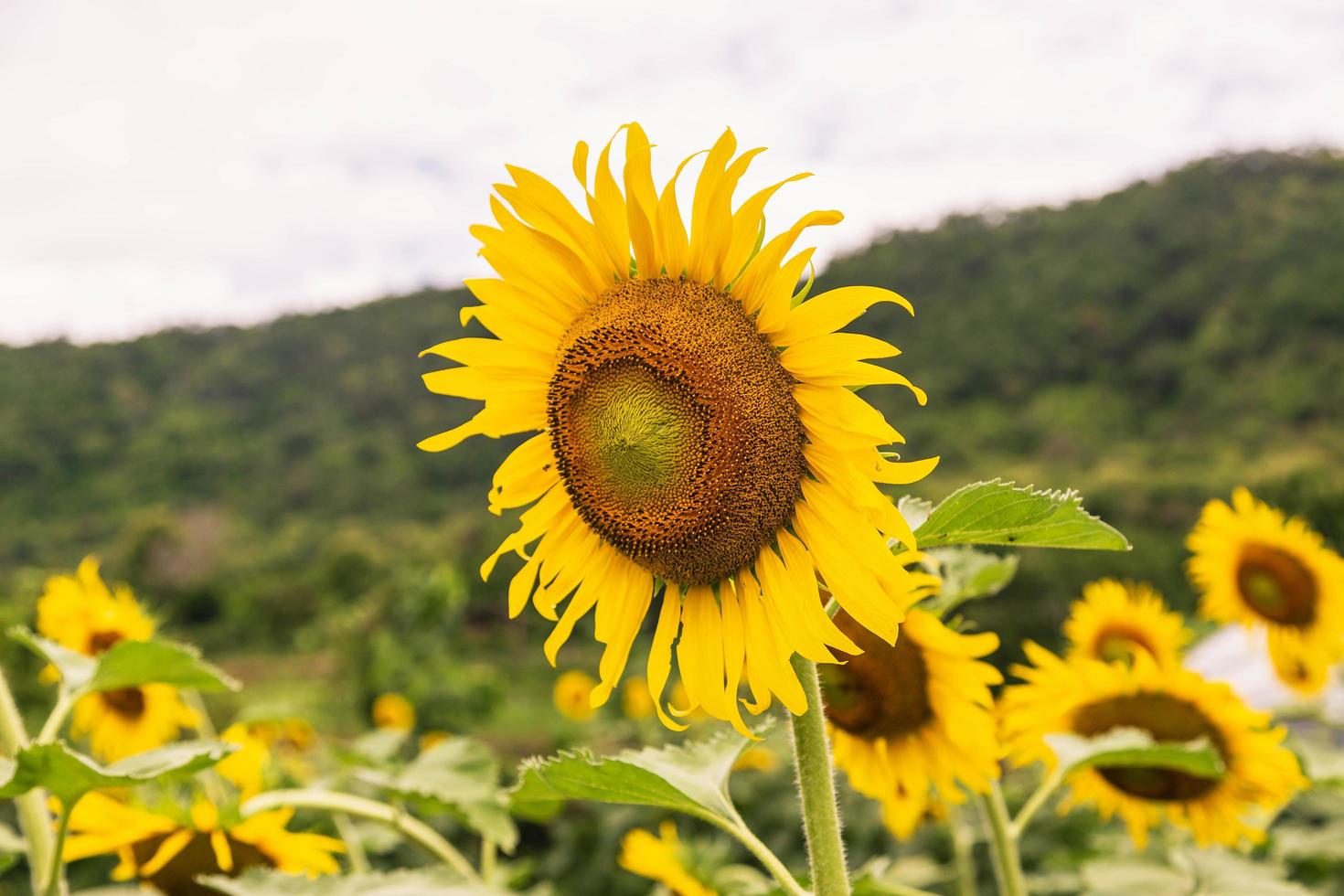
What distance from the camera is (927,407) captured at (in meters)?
23.6

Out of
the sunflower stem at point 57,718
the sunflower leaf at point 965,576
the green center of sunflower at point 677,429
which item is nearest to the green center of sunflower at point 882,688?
the sunflower leaf at point 965,576

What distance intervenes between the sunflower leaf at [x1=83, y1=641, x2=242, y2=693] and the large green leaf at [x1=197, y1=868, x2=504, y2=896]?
14.1 inches

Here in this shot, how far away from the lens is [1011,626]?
1156 centimetres

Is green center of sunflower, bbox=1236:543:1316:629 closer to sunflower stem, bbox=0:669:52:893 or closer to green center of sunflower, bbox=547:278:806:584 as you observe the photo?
green center of sunflower, bbox=547:278:806:584

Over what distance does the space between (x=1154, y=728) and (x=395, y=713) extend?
18.0 ft

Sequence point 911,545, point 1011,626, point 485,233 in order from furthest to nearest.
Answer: point 1011,626, point 485,233, point 911,545

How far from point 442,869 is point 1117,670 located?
1.62 meters

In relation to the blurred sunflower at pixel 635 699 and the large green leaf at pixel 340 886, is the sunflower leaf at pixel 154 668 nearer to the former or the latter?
the large green leaf at pixel 340 886

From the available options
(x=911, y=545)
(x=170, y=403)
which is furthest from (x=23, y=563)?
(x=911, y=545)

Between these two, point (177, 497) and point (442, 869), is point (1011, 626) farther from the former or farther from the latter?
point (177, 497)

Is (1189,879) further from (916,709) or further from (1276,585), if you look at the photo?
(1276,585)

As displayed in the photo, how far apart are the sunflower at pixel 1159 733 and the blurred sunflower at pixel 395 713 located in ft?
17.1

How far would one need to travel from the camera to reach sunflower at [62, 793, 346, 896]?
1.92 metres

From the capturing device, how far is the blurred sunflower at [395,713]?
6797mm
